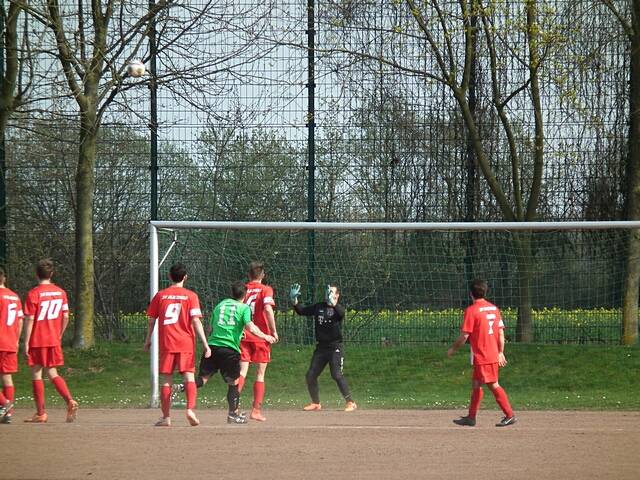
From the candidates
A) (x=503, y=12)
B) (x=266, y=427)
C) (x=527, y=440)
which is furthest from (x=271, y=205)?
(x=527, y=440)

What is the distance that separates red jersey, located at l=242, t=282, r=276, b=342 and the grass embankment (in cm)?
227

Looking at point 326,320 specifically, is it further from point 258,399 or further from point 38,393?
point 38,393

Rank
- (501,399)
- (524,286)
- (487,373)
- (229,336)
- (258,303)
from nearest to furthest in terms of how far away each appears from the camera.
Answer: (487,373)
(501,399)
(229,336)
(258,303)
(524,286)

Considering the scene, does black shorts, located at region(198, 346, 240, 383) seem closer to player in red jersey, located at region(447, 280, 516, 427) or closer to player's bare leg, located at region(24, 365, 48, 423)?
player's bare leg, located at region(24, 365, 48, 423)

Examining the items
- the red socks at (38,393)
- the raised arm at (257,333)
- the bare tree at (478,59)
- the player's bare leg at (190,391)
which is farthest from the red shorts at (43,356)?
the bare tree at (478,59)

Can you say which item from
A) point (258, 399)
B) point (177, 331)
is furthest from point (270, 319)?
point (177, 331)

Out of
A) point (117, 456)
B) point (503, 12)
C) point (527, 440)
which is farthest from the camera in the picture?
point (503, 12)

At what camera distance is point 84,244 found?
17.8 metres

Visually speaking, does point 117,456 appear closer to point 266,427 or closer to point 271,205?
point 266,427

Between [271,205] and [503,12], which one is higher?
[503,12]

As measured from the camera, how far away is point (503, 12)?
62.0ft

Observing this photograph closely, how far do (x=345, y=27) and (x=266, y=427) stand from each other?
34.4ft

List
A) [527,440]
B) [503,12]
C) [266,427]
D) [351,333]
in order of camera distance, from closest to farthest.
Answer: [527,440] → [266,427] → [351,333] → [503,12]

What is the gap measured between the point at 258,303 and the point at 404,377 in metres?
4.72
